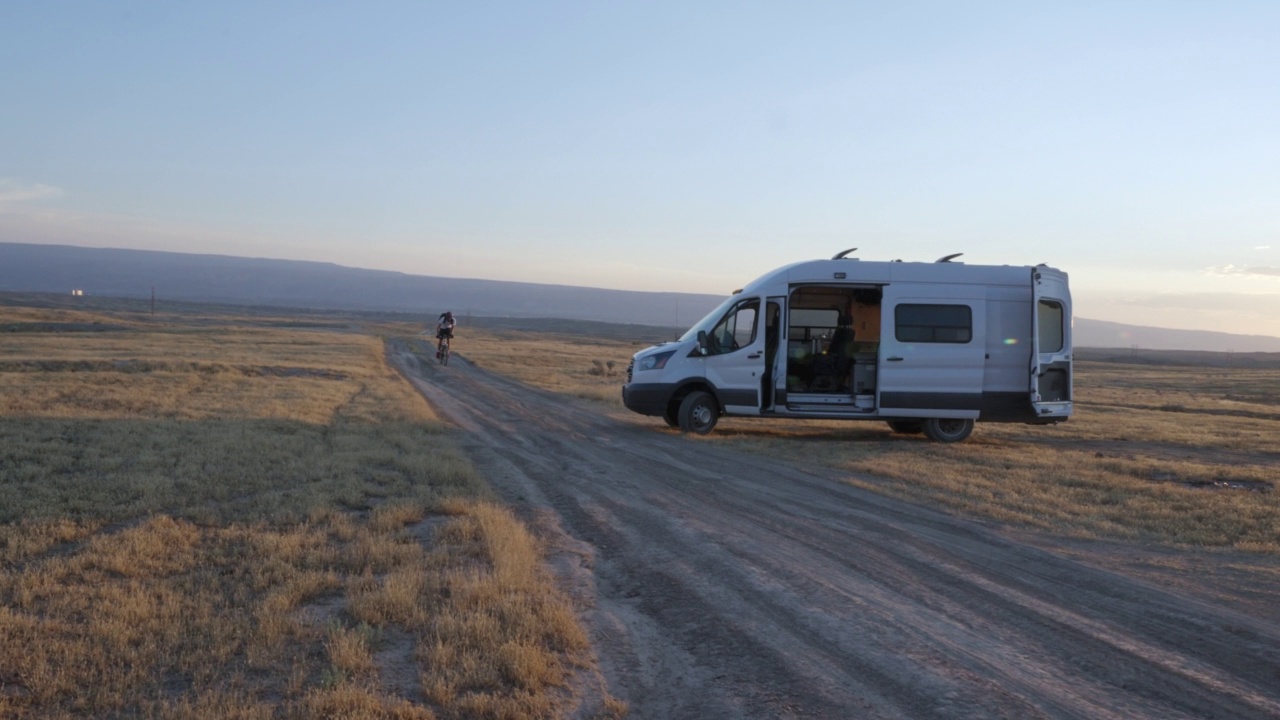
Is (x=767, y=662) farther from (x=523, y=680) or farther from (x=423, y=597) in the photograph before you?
(x=423, y=597)

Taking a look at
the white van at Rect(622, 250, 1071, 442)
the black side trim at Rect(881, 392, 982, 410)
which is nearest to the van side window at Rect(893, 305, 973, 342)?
the white van at Rect(622, 250, 1071, 442)

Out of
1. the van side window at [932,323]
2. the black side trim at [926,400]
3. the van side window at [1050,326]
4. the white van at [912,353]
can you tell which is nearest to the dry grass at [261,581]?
the white van at [912,353]

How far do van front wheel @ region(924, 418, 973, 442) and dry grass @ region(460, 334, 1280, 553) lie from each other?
0.27m

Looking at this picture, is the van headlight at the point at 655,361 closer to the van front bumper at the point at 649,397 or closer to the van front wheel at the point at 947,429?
the van front bumper at the point at 649,397

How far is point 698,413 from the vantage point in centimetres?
1723

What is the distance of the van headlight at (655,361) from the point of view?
17344mm

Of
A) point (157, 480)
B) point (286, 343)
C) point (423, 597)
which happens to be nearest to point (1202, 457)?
point (423, 597)

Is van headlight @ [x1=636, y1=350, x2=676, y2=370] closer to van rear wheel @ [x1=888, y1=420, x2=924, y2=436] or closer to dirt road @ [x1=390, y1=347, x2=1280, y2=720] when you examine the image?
van rear wheel @ [x1=888, y1=420, x2=924, y2=436]

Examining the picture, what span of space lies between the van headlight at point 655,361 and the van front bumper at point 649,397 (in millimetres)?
324

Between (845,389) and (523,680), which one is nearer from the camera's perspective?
(523,680)

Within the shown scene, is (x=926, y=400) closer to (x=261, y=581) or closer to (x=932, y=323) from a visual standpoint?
(x=932, y=323)

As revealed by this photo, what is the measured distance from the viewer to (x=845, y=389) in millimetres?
17688

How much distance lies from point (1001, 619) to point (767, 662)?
1.98 m

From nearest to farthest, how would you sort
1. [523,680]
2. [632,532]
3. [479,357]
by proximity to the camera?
[523,680], [632,532], [479,357]
